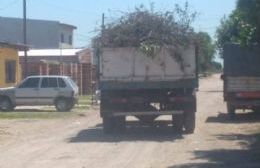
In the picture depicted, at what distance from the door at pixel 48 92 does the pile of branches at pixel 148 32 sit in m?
13.4

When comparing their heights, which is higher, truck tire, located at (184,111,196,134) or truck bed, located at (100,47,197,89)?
truck bed, located at (100,47,197,89)

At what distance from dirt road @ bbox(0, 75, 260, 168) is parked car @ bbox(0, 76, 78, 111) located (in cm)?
680

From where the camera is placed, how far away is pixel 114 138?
22531 mm

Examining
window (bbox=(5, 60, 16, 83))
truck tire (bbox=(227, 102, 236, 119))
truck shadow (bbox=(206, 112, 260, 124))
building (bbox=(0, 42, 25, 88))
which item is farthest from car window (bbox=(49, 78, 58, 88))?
truck tire (bbox=(227, 102, 236, 119))

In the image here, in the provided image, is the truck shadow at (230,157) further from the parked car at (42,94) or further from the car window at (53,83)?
the car window at (53,83)

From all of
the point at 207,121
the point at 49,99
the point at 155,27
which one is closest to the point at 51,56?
the point at 49,99

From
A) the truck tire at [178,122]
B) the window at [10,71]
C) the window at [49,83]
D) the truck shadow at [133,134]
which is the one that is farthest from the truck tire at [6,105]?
the truck tire at [178,122]

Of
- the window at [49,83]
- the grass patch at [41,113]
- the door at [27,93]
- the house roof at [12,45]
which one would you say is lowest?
the grass patch at [41,113]

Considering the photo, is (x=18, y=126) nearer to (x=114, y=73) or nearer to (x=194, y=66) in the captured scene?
(x=114, y=73)

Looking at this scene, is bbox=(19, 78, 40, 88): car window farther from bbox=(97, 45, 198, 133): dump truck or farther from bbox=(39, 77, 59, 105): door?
bbox=(97, 45, 198, 133): dump truck

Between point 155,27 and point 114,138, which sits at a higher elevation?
point 155,27

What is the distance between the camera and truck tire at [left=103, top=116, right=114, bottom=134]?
23703 millimetres

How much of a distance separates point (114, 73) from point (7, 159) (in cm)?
657

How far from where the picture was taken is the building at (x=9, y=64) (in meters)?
44.0
